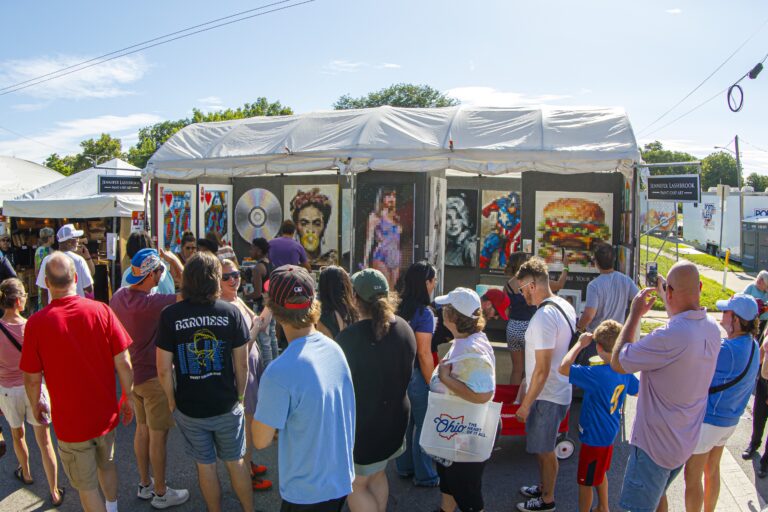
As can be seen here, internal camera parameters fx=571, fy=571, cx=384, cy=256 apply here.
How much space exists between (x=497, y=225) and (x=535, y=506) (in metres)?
6.41

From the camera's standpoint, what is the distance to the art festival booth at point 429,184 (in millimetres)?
7387

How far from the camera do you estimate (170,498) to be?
13.4ft

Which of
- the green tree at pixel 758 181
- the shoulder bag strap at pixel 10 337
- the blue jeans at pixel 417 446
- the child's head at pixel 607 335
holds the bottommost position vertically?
the blue jeans at pixel 417 446

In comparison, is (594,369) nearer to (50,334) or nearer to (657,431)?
(657,431)

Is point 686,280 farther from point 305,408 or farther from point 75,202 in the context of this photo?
point 75,202

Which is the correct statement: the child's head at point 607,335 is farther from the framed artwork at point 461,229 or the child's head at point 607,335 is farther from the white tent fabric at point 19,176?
the white tent fabric at point 19,176

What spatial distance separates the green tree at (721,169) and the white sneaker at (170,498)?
71744 mm

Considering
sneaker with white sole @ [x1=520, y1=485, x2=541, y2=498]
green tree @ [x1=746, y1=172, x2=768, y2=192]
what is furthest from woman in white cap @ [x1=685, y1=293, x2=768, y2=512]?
green tree @ [x1=746, y1=172, x2=768, y2=192]

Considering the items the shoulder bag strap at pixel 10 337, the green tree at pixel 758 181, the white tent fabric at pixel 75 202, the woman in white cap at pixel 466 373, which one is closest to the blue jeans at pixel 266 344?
the shoulder bag strap at pixel 10 337

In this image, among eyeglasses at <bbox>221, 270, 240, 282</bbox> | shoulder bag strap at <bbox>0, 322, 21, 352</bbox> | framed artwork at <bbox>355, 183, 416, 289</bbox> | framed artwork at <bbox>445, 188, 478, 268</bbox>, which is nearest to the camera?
eyeglasses at <bbox>221, 270, 240, 282</bbox>

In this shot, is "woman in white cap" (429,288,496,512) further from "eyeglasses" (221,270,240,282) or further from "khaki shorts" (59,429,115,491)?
Answer: "khaki shorts" (59,429,115,491)

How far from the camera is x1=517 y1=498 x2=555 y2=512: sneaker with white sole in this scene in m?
3.98

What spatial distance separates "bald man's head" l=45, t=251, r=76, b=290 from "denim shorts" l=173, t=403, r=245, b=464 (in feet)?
3.31

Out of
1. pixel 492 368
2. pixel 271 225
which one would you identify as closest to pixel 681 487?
pixel 492 368
